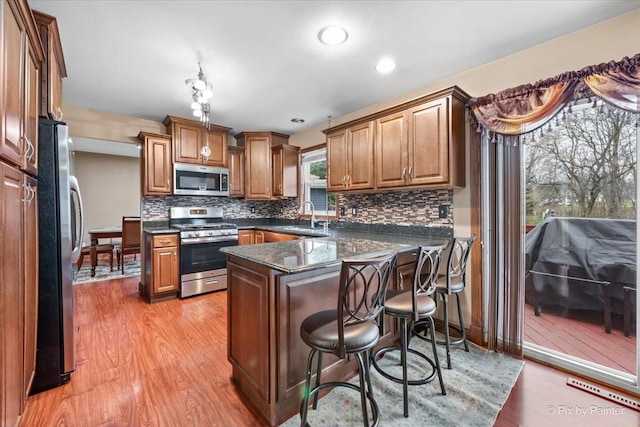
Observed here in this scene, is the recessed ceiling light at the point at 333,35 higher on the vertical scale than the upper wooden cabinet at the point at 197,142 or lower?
higher

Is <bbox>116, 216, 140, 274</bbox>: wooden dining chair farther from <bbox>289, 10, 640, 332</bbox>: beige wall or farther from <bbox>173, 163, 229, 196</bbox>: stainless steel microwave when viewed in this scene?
<bbox>289, 10, 640, 332</bbox>: beige wall

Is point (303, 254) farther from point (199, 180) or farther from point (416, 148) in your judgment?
point (199, 180)

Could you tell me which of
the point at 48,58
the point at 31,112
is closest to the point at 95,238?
the point at 48,58

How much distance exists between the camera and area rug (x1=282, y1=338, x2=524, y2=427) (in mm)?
1569

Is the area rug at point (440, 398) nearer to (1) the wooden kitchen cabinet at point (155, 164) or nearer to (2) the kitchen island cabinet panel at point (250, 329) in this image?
(2) the kitchen island cabinet panel at point (250, 329)

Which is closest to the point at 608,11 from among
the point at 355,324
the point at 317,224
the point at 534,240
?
the point at 534,240

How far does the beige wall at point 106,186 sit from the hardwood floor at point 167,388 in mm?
5077

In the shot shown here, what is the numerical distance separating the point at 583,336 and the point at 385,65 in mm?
2783

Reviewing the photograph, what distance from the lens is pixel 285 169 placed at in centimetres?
444

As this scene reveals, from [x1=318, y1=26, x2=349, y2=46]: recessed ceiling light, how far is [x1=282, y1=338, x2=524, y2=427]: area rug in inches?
97.1

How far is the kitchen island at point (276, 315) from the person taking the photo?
59.3 inches

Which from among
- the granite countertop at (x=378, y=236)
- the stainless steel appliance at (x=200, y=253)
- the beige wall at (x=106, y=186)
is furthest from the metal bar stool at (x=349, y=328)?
the beige wall at (x=106, y=186)

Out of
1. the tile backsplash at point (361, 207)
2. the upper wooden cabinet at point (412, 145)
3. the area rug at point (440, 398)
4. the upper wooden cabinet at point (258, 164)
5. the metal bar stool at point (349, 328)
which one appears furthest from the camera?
the upper wooden cabinet at point (258, 164)

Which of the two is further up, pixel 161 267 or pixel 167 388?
pixel 161 267
